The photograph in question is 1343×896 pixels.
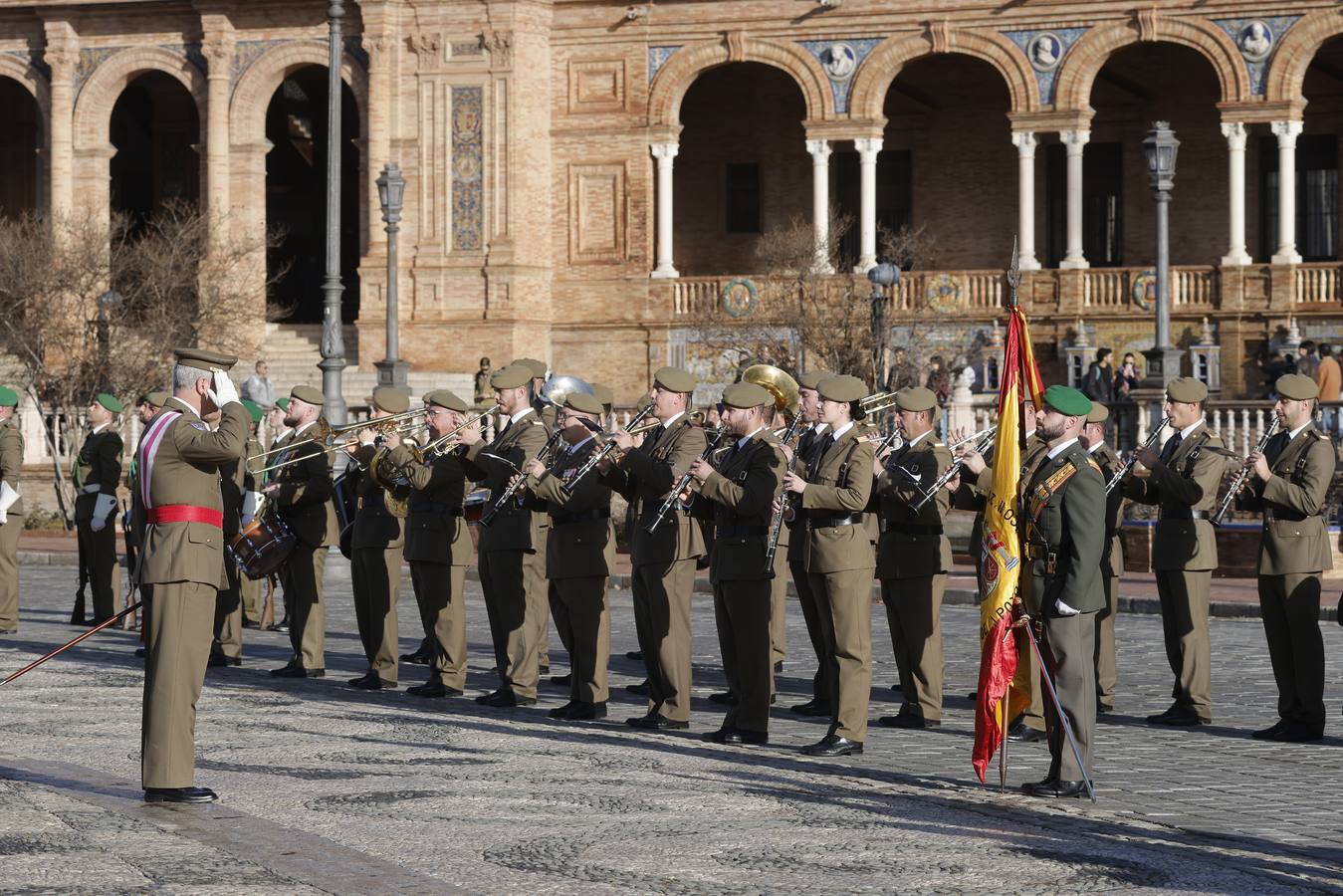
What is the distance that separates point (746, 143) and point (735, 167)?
0.50 meters

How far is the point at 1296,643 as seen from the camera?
12.0 m

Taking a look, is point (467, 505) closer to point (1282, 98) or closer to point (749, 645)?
point (749, 645)

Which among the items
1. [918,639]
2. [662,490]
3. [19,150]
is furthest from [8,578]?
[19,150]

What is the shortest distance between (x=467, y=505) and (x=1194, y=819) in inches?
221

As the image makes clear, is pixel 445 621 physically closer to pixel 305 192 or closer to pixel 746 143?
pixel 746 143

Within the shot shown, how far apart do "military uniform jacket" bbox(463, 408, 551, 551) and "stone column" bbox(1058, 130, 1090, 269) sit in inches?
1044

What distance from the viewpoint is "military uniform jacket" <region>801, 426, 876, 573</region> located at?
36.9 feet

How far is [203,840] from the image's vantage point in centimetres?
845

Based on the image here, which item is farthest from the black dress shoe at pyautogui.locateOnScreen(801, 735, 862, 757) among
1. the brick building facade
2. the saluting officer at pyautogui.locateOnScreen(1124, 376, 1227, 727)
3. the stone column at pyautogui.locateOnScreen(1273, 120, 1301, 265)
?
the stone column at pyautogui.locateOnScreen(1273, 120, 1301, 265)

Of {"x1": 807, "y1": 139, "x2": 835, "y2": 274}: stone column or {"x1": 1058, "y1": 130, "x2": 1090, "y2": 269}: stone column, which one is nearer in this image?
{"x1": 1058, "y1": 130, "x2": 1090, "y2": 269}: stone column

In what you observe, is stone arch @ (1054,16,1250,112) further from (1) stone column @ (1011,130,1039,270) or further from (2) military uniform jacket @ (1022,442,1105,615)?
(2) military uniform jacket @ (1022,442,1105,615)

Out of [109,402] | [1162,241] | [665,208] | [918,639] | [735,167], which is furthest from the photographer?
[735,167]

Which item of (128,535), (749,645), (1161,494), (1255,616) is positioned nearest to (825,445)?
(749,645)

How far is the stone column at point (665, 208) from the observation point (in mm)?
40062
